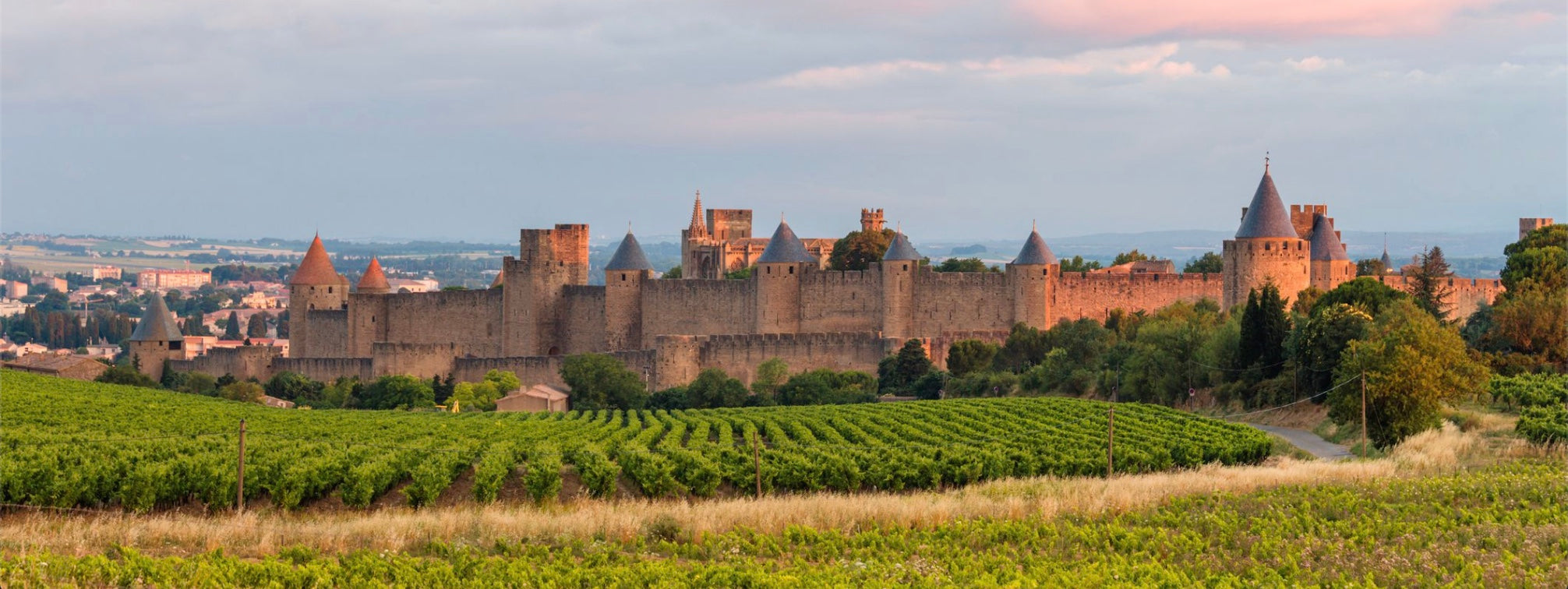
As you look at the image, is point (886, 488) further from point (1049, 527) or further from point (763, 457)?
point (1049, 527)

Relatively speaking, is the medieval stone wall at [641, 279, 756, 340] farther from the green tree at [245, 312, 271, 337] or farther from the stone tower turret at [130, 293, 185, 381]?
the green tree at [245, 312, 271, 337]

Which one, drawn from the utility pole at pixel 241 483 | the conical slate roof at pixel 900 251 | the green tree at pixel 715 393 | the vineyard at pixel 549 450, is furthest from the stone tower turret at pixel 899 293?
the utility pole at pixel 241 483

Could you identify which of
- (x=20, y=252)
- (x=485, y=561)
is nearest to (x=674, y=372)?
(x=485, y=561)

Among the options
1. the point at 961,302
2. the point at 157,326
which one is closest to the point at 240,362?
the point at 157,326


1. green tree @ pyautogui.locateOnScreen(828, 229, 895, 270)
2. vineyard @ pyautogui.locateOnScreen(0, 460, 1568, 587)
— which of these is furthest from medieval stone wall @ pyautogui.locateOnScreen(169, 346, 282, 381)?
vineyard @ pyautogui.locateOnScreen(0, 460, 1568, 587)

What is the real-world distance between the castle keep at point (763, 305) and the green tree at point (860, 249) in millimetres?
4721

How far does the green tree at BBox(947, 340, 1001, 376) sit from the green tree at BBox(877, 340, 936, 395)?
51 centimetres

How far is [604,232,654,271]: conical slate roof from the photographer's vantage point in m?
45.0

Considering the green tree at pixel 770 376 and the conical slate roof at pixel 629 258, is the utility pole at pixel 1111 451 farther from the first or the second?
the conical slate roof at pixel 629 258

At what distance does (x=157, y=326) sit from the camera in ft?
161

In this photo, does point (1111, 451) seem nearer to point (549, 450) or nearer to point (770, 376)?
point (549, 450)

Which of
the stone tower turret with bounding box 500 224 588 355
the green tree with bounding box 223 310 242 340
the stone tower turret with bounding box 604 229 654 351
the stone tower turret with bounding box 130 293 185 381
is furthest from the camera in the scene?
the green tree with bounding box 223 310 242 340

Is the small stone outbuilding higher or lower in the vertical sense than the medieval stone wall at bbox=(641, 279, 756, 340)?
lower

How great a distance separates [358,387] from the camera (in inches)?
1673
